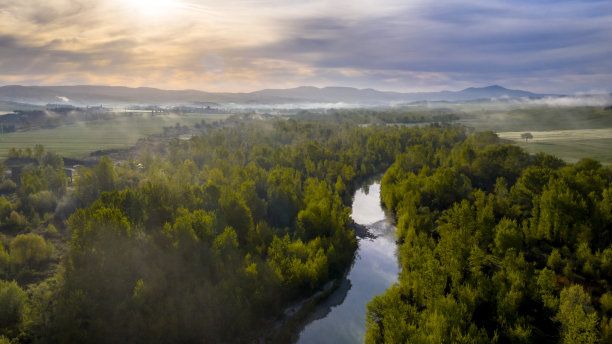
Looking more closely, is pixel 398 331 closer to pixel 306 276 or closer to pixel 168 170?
pixel 306 276

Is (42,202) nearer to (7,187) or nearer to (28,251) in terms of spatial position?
(28,251)

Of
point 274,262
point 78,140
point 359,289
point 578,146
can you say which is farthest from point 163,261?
point 78,140

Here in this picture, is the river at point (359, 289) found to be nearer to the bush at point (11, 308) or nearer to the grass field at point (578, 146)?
the bush at point (11, 308)

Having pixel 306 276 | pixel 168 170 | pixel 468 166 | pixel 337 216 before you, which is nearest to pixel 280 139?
pixel 168 170

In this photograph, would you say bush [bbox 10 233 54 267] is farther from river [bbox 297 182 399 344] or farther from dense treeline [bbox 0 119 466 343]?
river [bbox 297 182 399 344]

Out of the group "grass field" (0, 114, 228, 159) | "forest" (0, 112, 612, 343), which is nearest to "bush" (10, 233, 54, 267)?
"forest" (0, 112, 612, 343)
